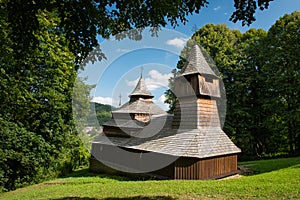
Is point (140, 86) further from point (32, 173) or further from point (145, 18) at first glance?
point (145, 18)

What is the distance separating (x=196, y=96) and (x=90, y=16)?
10068mm

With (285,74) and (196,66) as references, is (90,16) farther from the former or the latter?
(285,74)

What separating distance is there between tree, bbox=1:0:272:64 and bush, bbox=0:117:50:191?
35.8ft

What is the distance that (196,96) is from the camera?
13539mm

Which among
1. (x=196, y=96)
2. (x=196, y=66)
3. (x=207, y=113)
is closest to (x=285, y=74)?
(x=196, y=66)

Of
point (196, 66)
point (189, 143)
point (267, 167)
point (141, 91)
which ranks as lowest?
point (267, 167)

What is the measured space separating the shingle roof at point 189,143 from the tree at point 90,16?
802cm

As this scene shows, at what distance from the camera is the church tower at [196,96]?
13395 millimetres

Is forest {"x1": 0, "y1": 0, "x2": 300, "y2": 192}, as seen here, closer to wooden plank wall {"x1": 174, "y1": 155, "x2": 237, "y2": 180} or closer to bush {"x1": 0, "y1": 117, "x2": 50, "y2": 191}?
bush {"x1": 0, "y1": 117, "x2": 50, "y2": 191}

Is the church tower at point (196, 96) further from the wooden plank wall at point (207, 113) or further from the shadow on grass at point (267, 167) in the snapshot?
the shadow on grass at point (267, 167)

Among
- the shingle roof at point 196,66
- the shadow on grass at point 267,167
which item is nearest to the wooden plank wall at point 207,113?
the shingle roof at point 196,66

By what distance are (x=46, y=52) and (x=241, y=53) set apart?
20.6 m

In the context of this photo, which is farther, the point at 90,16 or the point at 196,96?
the point at 196,96

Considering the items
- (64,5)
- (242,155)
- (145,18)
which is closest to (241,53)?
(242,155)
